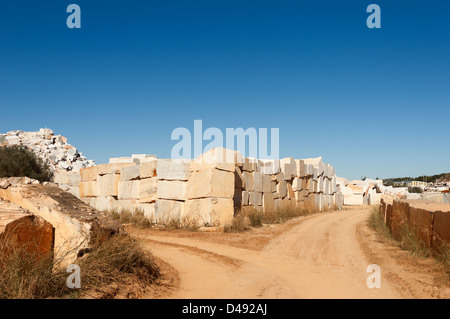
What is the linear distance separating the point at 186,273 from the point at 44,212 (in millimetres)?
2691

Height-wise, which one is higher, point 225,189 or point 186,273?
point 225,189

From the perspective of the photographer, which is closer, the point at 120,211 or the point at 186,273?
the point at 186,273

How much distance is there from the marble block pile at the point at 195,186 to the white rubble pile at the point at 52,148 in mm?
8548

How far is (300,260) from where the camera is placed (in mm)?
8141

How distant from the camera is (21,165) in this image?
20750mm

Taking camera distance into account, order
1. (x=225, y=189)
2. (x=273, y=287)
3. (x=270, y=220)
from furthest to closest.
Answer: (x=270, y=220) → (x=225, y=189) → (x=273, y=287)

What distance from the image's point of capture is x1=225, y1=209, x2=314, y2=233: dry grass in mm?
13199

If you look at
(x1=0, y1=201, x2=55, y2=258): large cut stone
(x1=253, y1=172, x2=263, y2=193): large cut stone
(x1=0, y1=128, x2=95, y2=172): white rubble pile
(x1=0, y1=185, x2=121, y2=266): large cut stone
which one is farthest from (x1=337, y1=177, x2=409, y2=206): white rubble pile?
(x1=0, y1=201, x2=55, y2=258): large cut stone

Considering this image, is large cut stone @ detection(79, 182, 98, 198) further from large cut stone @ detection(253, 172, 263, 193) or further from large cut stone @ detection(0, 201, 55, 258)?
large cut stone @ detection(0, 201, 55, 258)

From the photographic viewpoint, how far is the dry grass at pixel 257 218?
520 inches

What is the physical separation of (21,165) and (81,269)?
717 inches

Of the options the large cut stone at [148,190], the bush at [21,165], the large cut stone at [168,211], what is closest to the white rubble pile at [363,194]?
the large cut stone at [148,190]
